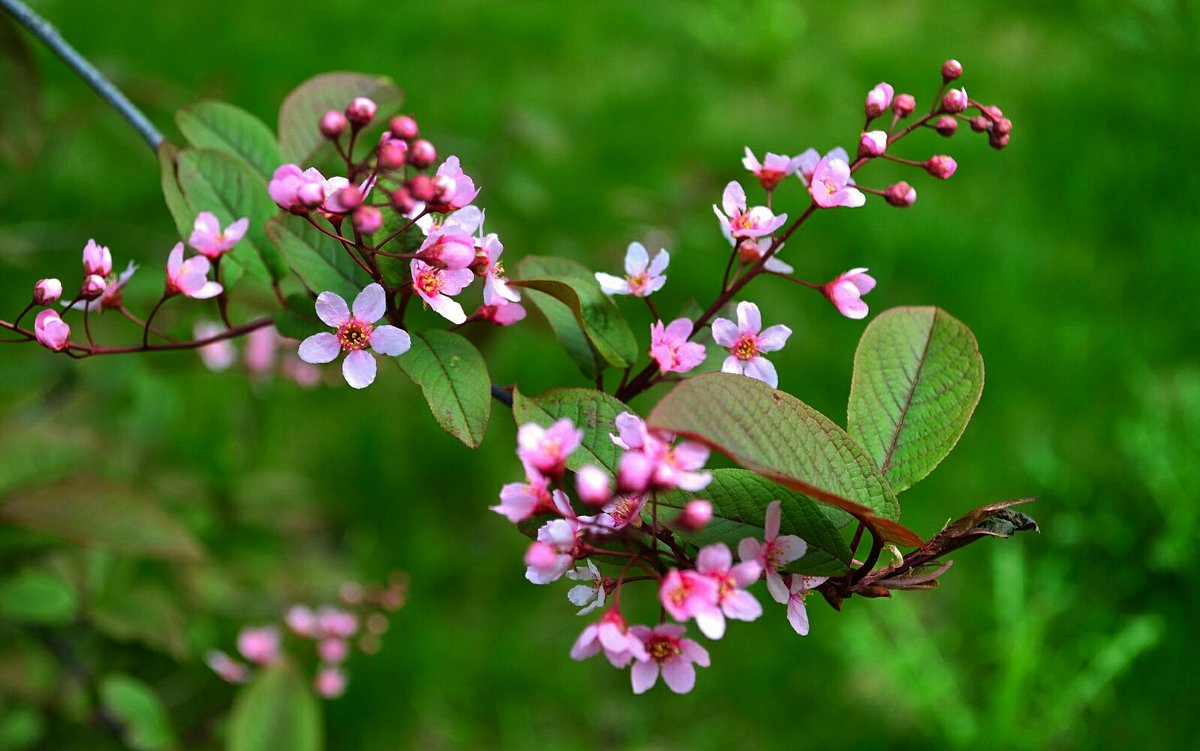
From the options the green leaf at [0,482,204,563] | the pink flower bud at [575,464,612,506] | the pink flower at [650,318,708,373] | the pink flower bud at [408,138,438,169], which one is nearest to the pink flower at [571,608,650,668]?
the pink flower bud at [575,464,612,506]

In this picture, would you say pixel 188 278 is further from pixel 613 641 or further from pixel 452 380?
pixel 613 641

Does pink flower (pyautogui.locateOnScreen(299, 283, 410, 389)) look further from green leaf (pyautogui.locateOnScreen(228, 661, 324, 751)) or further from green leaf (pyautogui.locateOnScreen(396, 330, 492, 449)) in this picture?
green leaf (pyautogui.locateOnScreen(228, 661, 324, 751))

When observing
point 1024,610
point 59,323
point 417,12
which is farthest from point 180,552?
point 417,12

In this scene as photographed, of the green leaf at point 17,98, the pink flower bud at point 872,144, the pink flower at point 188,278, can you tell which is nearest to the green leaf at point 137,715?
the green leaf at point 17,98

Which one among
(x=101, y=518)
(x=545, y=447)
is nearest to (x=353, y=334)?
(x=545, y=447)

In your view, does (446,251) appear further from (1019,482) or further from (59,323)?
(1019,482)

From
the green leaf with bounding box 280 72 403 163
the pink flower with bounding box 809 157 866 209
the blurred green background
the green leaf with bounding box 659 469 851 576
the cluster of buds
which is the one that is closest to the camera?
the green leaf with bounding box 659 469 851 576
